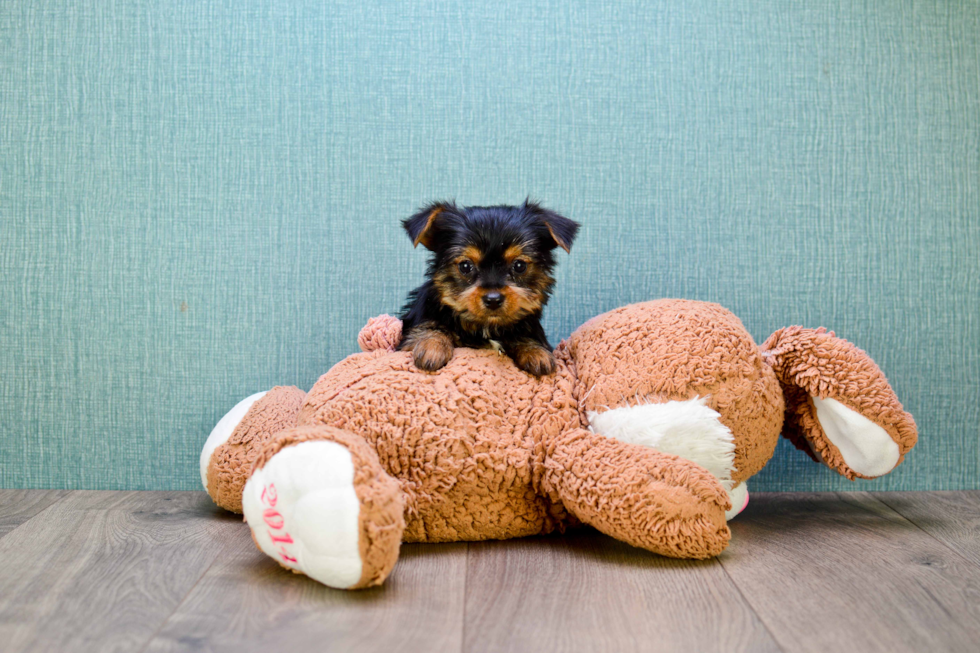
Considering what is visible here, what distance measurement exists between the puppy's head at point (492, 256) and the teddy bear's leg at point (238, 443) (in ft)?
1.91

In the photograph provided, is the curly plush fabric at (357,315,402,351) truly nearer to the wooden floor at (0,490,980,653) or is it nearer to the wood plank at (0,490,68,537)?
the wooden floor at (0,490,980,653)

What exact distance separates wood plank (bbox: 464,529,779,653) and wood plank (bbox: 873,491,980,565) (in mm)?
752

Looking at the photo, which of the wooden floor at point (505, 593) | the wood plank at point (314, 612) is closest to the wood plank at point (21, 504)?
the wooden floor at point (505, 593)

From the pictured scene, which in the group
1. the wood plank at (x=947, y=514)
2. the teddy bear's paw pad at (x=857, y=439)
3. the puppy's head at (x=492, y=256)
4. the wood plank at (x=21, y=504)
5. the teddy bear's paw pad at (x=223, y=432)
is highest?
the puppy's head at (x=492, y=256)

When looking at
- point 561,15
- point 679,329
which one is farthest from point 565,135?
point 679,329

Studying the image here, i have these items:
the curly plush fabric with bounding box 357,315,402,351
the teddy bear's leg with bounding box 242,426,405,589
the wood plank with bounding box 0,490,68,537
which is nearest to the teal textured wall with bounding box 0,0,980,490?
the wood plank with bounding box 0,490,68,537

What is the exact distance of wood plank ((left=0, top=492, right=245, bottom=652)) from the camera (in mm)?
1354

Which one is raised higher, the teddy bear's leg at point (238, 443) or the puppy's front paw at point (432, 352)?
the puppy's front paw at point (432, 352)

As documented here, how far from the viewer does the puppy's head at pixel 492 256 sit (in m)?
1.85

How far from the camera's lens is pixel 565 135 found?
7.85 ft

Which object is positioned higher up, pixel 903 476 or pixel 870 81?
pixel 870 81

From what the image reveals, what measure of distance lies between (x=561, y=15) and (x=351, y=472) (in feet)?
5.55

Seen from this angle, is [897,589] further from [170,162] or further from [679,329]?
[170,162]

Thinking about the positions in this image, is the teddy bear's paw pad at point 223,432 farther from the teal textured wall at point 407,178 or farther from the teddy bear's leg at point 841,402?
the teddy bear's leg at point 841,402
